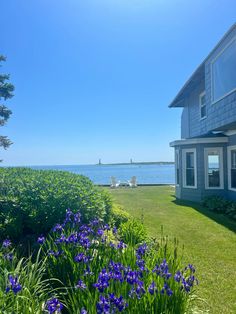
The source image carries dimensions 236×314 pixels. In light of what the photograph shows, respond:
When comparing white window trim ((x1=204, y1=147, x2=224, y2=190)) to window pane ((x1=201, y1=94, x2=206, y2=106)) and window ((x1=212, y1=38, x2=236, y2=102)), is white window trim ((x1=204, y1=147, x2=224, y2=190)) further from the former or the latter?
window pane ((x1=201, y1=94, x2=206, y2=106))

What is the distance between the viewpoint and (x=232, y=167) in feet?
39.6

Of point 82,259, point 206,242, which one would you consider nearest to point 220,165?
point 206,242

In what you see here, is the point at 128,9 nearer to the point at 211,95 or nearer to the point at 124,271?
the point at 211,95

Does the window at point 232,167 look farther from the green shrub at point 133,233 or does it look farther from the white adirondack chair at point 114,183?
the white adirondack chair at point 114,183

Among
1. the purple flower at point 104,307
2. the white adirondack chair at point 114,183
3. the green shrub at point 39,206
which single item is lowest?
the white adirondack chair at point 114,183

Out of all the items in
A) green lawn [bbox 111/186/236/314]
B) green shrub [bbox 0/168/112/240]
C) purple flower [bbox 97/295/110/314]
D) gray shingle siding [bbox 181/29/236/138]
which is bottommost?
green lawn [bbox 111/186/236/314]

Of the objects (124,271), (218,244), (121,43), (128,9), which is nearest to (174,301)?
(124,271)

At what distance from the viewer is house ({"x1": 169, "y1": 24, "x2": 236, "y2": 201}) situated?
9656 mm

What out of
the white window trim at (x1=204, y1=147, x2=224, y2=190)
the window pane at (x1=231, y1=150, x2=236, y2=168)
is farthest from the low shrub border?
the white window trim at (x1=204, y1=147, x2=224, y2=190)

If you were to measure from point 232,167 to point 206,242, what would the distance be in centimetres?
627

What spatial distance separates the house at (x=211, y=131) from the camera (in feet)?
31.7

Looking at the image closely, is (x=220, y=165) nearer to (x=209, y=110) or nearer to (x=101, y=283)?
(x=209, y=110)

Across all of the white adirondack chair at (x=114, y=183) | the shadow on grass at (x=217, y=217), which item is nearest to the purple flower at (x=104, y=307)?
the shadow on grass at (x=217, y=217)

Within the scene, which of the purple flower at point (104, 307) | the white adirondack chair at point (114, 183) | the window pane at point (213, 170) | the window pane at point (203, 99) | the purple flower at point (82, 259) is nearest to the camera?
the purple flower at point (104, 307)
